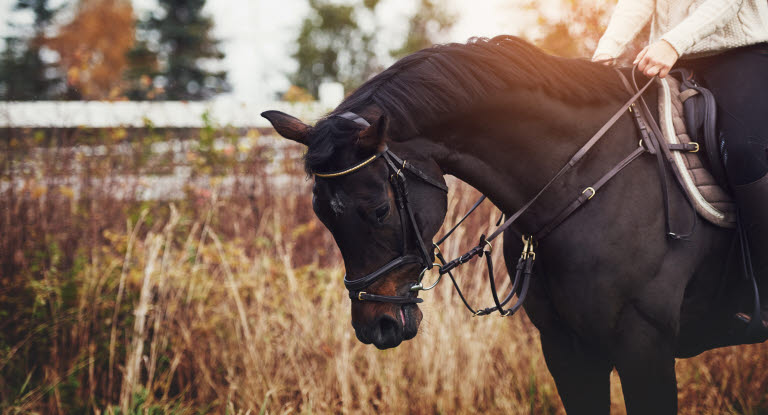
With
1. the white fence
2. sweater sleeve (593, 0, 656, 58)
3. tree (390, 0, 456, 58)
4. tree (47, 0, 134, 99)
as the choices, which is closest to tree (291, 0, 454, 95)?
tree (390, 0, 456, 58)

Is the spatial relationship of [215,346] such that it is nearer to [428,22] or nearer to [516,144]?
[516,144]

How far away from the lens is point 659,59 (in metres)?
2.11

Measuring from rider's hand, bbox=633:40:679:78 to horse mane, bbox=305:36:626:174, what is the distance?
150mm

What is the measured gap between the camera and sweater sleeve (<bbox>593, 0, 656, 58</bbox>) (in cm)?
257

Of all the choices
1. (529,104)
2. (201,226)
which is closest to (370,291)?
(529,104)

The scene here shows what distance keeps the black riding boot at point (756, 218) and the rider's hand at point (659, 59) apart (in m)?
0.55

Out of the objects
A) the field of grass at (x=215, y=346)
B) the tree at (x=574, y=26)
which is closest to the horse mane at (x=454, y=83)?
the field of grass at (x=215, y=346)

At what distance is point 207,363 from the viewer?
399 centimetres

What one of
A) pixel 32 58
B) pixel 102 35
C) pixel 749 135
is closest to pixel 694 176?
pixel 749 135

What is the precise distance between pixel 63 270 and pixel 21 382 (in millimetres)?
994

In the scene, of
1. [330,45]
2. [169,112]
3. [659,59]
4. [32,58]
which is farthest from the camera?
[330,45]

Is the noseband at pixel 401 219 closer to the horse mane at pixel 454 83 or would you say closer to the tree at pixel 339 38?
the horse mane at pixel 454 83

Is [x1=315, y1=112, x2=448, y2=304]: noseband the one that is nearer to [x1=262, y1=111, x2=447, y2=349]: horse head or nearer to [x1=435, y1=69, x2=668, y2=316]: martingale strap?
[x1=262, y1=111, x2=447, y2=349]: horse head

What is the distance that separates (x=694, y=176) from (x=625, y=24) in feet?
2.92
